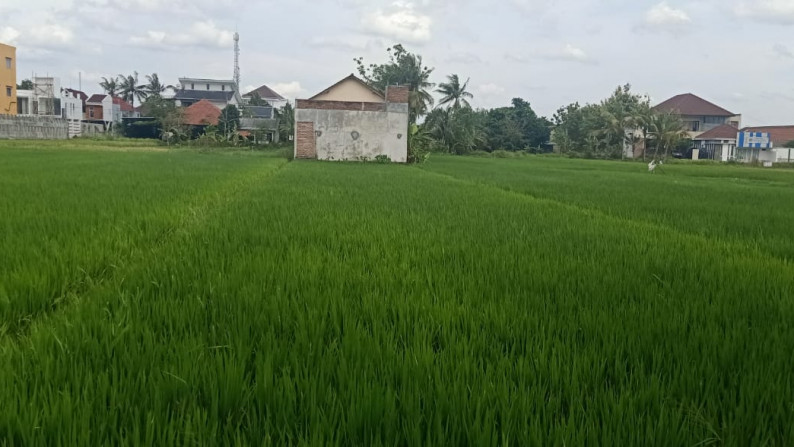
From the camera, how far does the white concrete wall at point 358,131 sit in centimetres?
2320

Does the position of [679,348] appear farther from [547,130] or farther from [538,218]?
[547,130]

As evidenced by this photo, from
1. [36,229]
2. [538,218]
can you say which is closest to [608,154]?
[538,218]

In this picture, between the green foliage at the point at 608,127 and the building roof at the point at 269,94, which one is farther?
the building roof at the point at 269,94

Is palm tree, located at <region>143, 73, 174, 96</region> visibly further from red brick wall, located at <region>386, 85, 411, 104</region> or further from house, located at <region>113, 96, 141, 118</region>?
red brick wall, located at <region>386, 85, 411, 104</region>

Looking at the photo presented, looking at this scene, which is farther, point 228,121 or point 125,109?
point 125,109

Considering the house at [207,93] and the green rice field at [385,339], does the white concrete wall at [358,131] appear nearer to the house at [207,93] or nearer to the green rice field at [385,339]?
the green rice field at [385,339]

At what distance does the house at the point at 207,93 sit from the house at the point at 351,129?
26233 mm

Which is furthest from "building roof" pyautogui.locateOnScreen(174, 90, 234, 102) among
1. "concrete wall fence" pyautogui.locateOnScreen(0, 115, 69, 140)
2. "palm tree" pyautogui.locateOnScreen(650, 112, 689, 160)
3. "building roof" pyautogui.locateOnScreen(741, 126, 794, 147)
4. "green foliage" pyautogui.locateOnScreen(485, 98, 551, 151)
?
"building roof" pyautogui.locateOnScreen(741, 126, 794, 147)

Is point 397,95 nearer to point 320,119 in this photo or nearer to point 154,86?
point 320,119

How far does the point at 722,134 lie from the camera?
44.0m

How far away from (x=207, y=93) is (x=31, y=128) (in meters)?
25.6

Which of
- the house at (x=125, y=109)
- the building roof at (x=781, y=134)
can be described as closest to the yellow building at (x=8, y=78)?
the house at (x=125, y=109)

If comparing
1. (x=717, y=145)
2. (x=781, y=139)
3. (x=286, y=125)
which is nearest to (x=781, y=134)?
(x=781, y=139)

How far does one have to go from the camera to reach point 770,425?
1.41 metres
